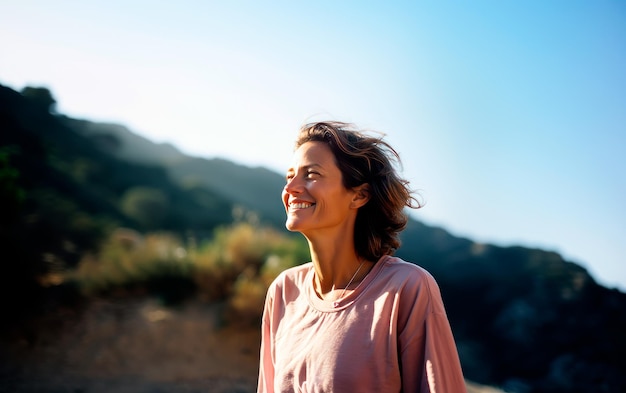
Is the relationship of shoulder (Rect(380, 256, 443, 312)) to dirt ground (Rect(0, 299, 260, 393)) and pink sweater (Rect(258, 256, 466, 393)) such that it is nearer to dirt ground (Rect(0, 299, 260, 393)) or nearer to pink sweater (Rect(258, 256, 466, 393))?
pink sweater (Rect(258, 256, 466, 393))

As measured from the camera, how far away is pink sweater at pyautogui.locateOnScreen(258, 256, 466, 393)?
1.55 m

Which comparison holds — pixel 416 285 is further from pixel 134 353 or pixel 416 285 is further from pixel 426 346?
pixel 134 353

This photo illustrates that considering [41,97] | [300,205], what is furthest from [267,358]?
[41,97]

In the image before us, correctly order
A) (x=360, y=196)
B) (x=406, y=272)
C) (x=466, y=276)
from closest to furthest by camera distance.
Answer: (x=406, y=272) < (x=360, y=196) < (x=466, y=276)

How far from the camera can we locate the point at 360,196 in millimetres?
2021

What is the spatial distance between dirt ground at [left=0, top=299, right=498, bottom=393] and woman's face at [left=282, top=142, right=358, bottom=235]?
5.82 meters

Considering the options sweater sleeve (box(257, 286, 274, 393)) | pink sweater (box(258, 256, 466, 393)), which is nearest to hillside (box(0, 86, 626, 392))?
sweater sleeve (box(257, 286, 274, 393))

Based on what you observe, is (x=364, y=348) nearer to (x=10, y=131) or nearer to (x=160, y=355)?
(x=160, y=355)

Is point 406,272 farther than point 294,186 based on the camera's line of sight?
No

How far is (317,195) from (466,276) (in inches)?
415

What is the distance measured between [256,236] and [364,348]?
7.72 m

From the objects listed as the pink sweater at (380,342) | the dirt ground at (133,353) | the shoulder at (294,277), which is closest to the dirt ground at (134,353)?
the dirt ground at (133,353)

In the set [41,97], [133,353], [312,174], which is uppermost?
[41,97]

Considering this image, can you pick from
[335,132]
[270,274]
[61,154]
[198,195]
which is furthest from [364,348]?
[198,195]
